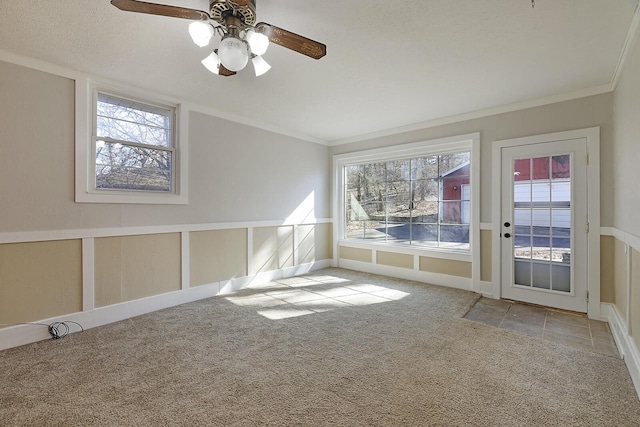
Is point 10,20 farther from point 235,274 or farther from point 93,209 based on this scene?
point 235,274

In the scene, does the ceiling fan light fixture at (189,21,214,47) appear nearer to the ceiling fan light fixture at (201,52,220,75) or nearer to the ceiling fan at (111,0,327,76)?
the ceiling fan at (111,0,327,76)

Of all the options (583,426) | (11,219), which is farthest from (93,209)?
(583,426)

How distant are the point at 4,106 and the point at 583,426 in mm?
4626

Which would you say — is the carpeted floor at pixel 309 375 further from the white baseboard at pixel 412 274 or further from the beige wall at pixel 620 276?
the white baseboard at pixel 412 274

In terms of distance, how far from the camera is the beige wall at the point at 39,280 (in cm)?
246

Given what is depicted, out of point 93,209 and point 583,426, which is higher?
point 93,209

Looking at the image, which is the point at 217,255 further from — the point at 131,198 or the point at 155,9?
the point at 155,9

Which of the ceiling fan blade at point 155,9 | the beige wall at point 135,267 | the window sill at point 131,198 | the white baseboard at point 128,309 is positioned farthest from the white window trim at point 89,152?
the ceiling fan blade at point 155,9

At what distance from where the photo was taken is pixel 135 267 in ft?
10.4

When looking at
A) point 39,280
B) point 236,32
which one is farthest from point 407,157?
point 39,280

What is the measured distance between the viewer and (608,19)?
2.01 metres

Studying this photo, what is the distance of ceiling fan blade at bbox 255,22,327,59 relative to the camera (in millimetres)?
1725

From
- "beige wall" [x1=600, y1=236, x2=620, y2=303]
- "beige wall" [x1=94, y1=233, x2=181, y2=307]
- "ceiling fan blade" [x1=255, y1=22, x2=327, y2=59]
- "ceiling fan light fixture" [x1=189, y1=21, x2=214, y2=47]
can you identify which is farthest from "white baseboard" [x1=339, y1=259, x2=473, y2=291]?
"ceiling fan light fixture" [x1=189, y1=21, x2=214, y2=47]

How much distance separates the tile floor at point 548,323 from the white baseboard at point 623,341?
2.4 inches
